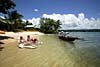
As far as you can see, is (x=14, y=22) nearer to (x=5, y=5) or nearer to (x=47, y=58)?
(x=5, y=5)

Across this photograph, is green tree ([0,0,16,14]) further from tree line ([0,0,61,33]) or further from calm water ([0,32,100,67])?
calm water ([0,32,100,67])

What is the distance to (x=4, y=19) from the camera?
2325 inches

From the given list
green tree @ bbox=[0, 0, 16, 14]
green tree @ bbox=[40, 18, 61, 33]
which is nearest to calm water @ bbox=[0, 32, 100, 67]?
green tree @ bbox=[0, 0, 16, 14]

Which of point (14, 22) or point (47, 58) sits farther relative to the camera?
point (14, 22)

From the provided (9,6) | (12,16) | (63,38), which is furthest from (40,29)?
(9,6)

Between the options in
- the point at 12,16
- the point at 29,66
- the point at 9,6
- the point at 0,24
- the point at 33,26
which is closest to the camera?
the point at 29,66

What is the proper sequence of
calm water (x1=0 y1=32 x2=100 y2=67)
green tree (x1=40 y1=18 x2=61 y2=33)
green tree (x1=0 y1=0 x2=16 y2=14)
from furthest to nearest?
green tree (x1=40 y1=18 x2=61 y2=33) < green tree (x1=0 y1=0 x2=16 y2=14) < calm water (x1=0 y1=32 x2=100 y2=67)

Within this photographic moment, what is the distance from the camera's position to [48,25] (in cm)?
9088

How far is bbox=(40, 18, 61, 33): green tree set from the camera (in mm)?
→ 91000

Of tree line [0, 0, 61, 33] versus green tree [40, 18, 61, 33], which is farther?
green tree [40, 18, 61, 33]

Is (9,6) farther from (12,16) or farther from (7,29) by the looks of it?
(7,29)

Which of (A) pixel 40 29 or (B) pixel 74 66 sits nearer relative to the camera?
(B) pixel 74 66

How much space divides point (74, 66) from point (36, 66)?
3.18 m

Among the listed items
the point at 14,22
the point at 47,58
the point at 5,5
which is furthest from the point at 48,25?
the point at 47,58
